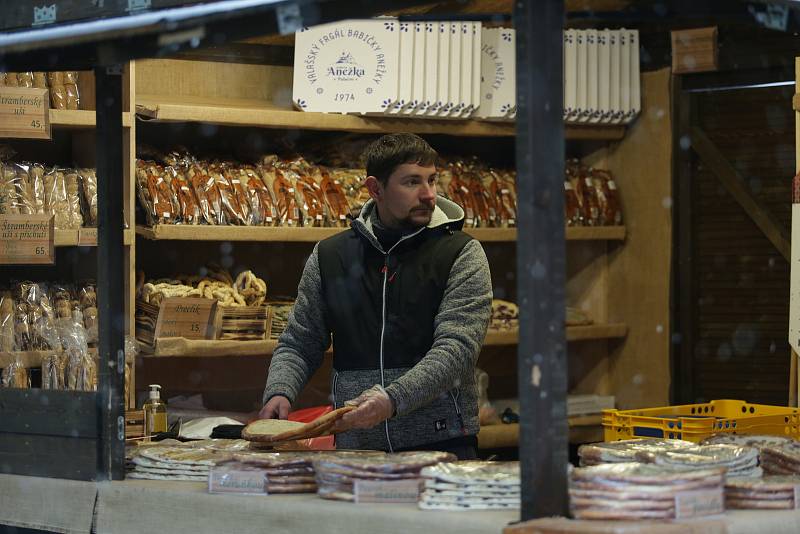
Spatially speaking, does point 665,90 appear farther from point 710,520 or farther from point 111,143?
point 710,520

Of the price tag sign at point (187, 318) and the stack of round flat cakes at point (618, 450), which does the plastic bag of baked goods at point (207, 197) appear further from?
the stack of round flat cakes at point (618, 450)

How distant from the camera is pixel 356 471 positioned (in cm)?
244

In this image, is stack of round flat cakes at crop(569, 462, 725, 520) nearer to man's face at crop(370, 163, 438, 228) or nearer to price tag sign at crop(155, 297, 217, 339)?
man's face at crop(370, 163, 438, 228)

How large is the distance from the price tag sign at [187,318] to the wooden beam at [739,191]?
245cm

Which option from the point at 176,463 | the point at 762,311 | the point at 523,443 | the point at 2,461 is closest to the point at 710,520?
the point at 523,443

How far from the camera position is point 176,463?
278 cm

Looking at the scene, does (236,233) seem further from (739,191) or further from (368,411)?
(739,191)

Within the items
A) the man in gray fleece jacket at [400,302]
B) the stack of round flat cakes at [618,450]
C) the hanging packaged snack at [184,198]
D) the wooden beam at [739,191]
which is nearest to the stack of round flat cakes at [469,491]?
the stack of round flat cakes at [618,450]

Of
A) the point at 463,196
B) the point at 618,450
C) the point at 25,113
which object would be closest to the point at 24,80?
the point at 25,113

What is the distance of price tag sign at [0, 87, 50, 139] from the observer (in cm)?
414

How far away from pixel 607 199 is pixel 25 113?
109 inches

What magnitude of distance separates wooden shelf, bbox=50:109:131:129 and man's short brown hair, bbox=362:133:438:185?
4.18 ft

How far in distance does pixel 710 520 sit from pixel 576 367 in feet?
13.0

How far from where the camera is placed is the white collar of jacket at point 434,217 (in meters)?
3.44
